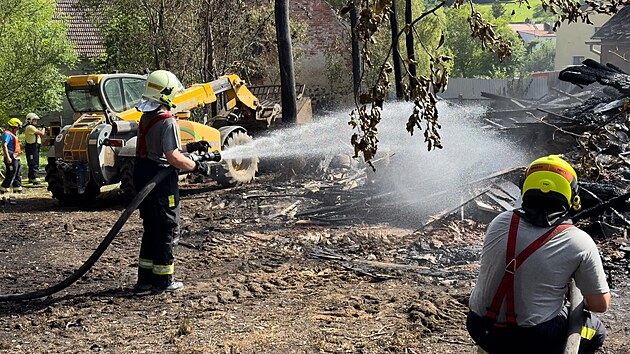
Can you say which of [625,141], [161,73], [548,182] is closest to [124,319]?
[161,73]

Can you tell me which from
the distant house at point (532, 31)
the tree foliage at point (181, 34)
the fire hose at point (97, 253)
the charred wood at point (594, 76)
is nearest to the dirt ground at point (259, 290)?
the fire hose at point (97, 253)

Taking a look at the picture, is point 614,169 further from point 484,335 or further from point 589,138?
point 484,335

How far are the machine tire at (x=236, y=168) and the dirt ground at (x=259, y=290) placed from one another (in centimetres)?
265

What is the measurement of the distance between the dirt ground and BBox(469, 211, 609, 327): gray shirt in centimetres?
232

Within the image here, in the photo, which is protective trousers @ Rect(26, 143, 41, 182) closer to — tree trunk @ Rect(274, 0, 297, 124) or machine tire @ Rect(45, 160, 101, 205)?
machine tire @ Rect(45, 160, 101, 205)

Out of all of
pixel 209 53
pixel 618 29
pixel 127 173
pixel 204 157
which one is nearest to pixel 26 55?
pixel 209 53

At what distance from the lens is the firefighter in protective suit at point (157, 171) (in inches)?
287

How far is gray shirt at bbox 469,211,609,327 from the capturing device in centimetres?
342

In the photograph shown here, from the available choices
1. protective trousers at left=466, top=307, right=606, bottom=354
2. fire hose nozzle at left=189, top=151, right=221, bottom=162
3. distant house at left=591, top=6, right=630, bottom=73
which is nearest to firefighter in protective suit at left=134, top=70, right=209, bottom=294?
fire hose nozzle at left=189, top=151, right=221, bottom=162

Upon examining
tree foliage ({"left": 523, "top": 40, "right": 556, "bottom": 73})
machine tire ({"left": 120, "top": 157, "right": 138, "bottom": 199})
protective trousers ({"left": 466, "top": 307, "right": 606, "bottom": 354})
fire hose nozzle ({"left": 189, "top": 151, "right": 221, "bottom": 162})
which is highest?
fire hose nozzle ({"left": 189, "top": 151, "right": 221, "bottom": 162})

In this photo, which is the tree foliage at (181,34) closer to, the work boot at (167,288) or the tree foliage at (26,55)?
the tree foliage at (26,55)

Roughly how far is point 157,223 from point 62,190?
22.6ft

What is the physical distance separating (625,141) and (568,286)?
943 cm

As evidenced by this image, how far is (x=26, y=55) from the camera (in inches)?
755
